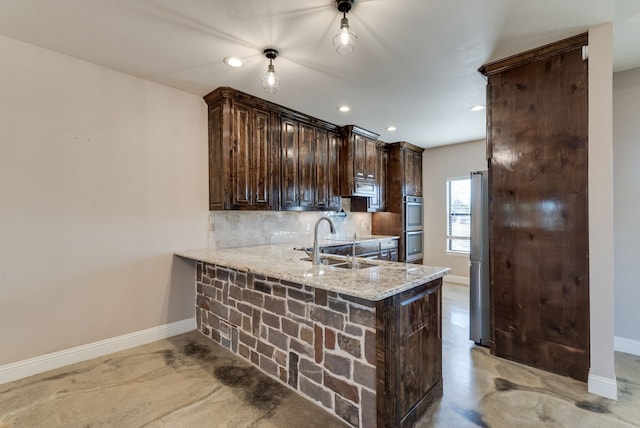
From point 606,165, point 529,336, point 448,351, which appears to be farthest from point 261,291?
point 606,165

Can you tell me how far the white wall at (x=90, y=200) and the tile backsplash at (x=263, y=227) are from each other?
0.21 m

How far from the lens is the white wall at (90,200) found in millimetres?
2336

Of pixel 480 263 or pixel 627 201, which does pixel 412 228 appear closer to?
pixel 480 263

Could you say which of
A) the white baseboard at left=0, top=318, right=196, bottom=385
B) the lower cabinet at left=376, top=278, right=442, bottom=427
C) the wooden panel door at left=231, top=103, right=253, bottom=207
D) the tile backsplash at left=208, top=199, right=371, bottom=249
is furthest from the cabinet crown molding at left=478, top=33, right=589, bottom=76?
the white baseboard at left=0, top=318, right=196, bottom=385

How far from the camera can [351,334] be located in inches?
69.3

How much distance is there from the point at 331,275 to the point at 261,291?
0.79 m

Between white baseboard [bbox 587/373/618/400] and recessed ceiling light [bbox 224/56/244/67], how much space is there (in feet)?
11.9

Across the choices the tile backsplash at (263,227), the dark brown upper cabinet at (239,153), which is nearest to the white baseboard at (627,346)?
the tile backsplash at (263,227)

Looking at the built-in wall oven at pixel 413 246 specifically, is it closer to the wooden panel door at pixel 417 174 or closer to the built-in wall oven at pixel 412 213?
the built-in wall oven at pixel 412 213

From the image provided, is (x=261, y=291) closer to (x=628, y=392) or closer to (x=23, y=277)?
(x=23, y=277)

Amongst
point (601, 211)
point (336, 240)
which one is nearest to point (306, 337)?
point (601, 211)

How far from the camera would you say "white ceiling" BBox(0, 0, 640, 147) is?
192 centimetres

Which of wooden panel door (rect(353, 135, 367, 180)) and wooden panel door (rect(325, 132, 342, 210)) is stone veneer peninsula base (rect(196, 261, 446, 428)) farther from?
wooden panel door (rect(353, 135, 367, 180))

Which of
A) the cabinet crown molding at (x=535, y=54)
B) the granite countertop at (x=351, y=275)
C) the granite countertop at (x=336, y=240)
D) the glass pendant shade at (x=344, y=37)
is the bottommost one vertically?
the granite countertop at (x=336, y=240)
